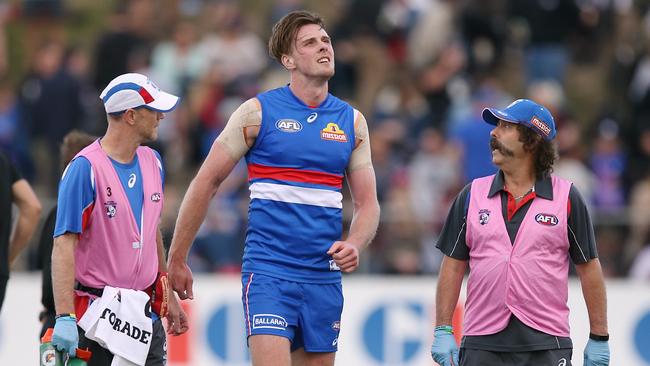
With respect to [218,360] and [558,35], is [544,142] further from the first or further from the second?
[558,35]

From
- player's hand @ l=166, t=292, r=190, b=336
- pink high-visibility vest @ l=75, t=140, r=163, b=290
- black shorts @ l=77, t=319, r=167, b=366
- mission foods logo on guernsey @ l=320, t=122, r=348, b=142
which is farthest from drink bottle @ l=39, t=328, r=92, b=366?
mission foods logo on guernsey @ l=320, t=122, r=348, b=142

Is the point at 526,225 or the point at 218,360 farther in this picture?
the point at 218,360

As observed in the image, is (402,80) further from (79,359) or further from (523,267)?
(79,359)

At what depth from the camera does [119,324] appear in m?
8.39

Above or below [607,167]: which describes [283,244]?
below

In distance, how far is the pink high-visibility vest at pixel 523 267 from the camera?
27.3ft

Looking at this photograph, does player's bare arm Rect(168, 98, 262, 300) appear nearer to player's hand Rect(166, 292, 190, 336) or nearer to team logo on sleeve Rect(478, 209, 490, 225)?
player's hand Rect(166, 292, 190, 336)

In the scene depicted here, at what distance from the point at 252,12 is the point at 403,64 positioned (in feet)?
8.67

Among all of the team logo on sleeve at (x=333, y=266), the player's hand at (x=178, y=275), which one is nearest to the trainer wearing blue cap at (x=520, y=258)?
the team logo on sleeve at (x=333, y=266)

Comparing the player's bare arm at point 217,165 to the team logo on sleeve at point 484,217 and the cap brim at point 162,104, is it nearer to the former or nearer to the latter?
the cap brim at point 162,104

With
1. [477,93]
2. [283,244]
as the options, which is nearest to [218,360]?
[477,93]

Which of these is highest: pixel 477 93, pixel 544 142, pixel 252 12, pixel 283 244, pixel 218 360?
pixel 252 12

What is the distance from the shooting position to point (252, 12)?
20.0 metres

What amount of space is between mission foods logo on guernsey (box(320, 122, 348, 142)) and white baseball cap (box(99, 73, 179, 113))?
95 cm
